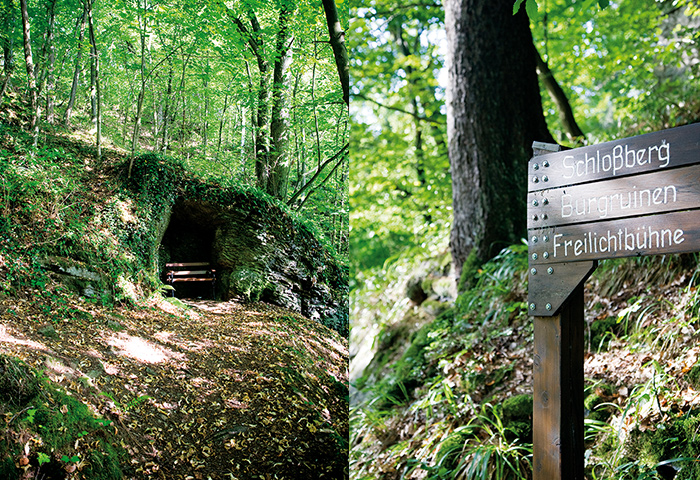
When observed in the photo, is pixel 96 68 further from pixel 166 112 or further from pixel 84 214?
pixel 84 214

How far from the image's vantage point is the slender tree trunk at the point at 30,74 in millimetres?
1805

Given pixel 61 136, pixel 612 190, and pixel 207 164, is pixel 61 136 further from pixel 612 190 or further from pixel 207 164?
pixel 612 190

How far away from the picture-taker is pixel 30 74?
1.81m

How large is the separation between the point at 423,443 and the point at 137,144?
7.14 ft

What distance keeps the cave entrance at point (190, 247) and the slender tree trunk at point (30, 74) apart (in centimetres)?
61

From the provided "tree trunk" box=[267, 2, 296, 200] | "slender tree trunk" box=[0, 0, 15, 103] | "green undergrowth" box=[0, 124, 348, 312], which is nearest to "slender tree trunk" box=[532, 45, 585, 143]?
"tree trunk" box=[267, 2, 296, 200]

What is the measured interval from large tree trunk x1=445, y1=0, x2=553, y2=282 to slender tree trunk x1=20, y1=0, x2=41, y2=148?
3005 millimetres

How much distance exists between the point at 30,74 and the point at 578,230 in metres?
2.03

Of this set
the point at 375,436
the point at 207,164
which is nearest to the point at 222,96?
the point at 207,164

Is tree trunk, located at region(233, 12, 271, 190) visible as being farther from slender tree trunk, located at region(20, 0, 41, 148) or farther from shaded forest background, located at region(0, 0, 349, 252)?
slender tree trunk, located at region(20, 0, 41, 148)

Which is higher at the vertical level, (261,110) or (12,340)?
(261,110)

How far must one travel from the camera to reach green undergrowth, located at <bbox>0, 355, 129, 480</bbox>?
148cm

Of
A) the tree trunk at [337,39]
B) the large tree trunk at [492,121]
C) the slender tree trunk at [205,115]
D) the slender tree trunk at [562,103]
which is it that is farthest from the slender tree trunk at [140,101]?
the slender tree trunk at [562,103]

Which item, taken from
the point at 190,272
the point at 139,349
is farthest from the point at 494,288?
the point at 139,349
